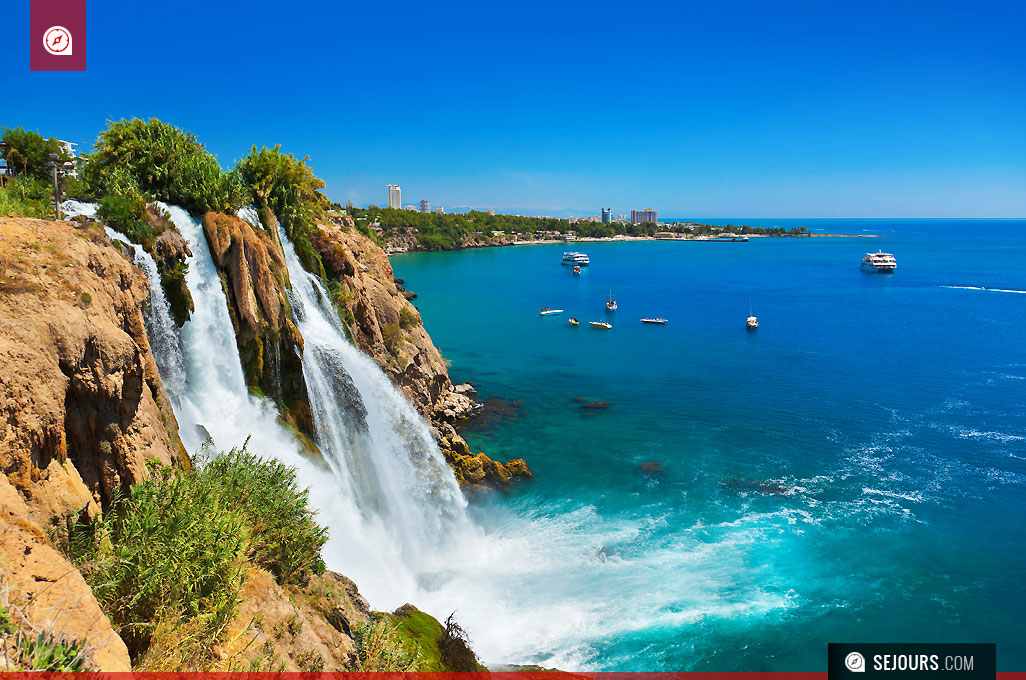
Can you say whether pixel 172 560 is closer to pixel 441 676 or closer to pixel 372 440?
pixel 441 676

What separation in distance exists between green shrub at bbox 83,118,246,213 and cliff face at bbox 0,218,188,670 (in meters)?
7.30

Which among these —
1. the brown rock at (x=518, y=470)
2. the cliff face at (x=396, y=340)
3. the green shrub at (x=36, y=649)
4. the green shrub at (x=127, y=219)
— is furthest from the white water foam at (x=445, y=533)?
the green shrub at (x=36, y=649)

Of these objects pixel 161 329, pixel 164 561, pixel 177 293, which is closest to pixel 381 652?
pixel 164 561

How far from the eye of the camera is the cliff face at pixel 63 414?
6.22 meters

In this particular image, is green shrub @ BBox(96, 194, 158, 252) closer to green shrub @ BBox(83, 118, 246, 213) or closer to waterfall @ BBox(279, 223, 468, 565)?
green shrub @ BBox(83, 118, 246, 213)

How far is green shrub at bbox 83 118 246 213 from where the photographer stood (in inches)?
766

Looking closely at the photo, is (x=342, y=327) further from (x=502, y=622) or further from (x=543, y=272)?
(x=543, y=272)

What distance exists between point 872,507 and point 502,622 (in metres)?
16.8

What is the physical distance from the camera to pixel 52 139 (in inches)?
982

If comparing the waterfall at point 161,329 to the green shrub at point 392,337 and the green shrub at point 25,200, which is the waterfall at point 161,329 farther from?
the green shrub at point 392,337

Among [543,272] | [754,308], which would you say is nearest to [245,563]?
[754,308]

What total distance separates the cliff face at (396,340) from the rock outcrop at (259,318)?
7.75 m

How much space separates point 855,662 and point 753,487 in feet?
54.9

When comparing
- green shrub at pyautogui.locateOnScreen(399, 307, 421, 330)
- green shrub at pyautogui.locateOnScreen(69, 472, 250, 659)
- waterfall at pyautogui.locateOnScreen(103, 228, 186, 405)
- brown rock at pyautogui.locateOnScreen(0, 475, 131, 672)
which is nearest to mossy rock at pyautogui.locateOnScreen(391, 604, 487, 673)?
green shrub at pyautogui.locateOnScreen(69, 472, 250, 659)
